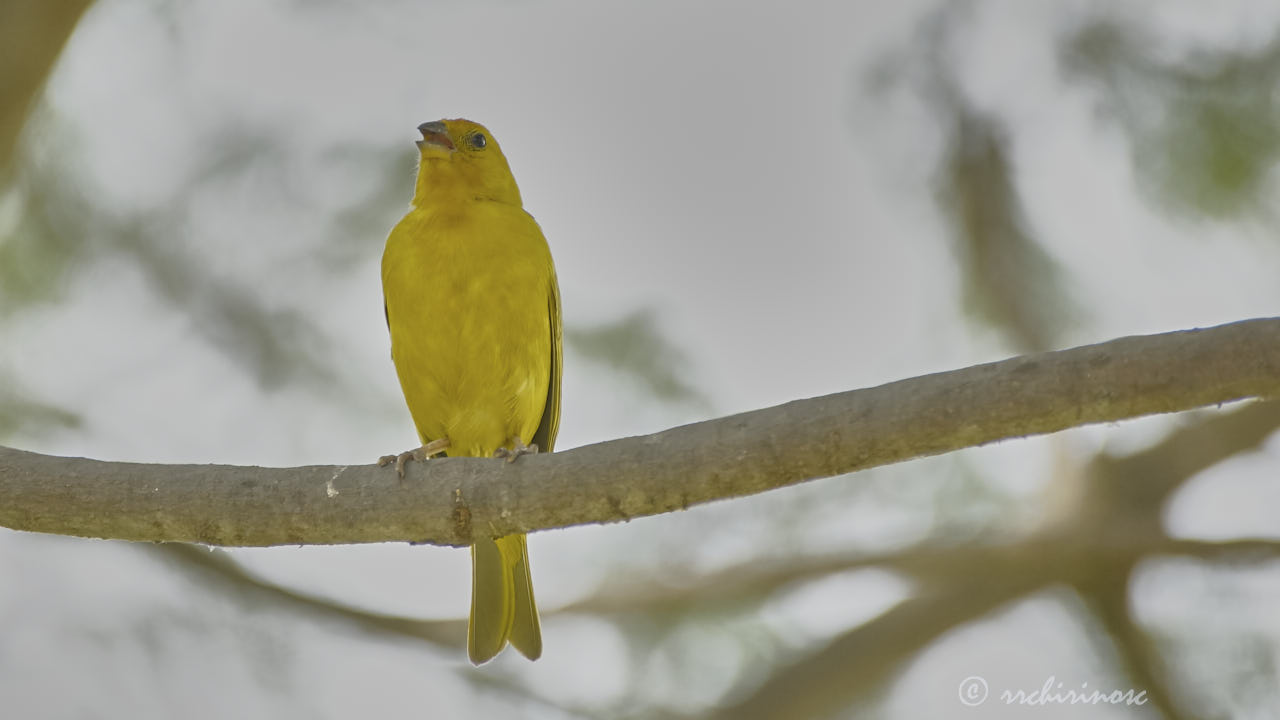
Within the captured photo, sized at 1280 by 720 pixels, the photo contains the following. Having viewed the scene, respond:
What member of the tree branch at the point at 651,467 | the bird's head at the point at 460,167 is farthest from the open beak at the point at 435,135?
the tree branch at the point at 651,467

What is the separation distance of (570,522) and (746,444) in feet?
1.85

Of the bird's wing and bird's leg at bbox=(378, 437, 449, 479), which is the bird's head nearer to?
the bird's wing

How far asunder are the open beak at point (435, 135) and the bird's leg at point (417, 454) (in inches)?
50.2

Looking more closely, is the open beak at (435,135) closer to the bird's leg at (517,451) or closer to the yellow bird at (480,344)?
the yellow bird at (480,344)

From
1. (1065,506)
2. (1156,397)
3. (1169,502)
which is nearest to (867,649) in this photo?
(1065,506)

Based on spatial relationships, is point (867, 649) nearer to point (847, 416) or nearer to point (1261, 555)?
point (1261, 555)

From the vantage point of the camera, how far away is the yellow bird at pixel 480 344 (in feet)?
15.1

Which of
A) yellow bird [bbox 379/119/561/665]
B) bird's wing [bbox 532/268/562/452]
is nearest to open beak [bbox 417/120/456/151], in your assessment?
yellow bird [bbox 379/119/561/665]

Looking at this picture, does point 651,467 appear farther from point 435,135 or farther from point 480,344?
point 435,135

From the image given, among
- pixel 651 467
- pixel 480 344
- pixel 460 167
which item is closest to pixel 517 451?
pixel 651 467

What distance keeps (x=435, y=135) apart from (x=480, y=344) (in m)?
1.14

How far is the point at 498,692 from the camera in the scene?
541 cm

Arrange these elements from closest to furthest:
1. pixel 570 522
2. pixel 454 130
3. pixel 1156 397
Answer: pixel 1156 397
pixel 570 522
pixel 454 130

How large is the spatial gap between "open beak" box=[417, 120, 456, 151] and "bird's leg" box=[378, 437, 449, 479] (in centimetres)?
128
